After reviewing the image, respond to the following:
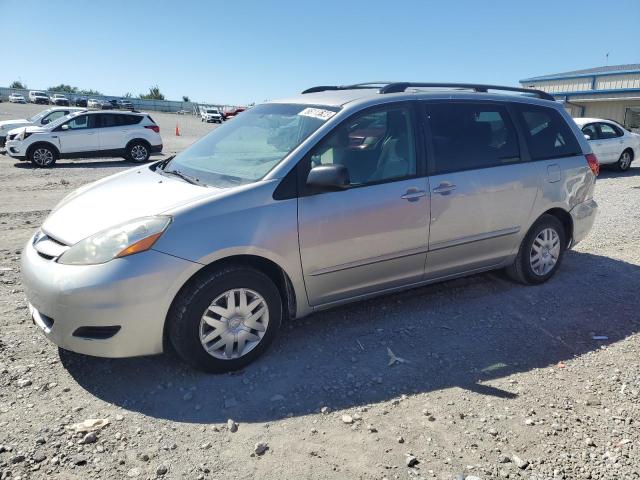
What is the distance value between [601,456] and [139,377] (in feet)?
9.17

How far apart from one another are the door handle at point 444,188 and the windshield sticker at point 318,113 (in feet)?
3.43

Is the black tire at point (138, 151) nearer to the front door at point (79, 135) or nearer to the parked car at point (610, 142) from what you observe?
the front door at point (79, 135)

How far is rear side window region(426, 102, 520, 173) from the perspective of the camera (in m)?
4.35

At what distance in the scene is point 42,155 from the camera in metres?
15.3

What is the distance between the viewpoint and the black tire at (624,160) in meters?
15.2

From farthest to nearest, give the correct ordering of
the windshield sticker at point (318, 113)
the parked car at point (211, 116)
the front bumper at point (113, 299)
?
1. the parked car at point (211, 116)
2. the windshield sticker at point (318, 113)
3. the front bumper at point (113, 299)

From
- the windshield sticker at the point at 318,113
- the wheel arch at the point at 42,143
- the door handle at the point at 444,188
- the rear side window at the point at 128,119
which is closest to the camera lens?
the windshield sticker at the point at 318,113

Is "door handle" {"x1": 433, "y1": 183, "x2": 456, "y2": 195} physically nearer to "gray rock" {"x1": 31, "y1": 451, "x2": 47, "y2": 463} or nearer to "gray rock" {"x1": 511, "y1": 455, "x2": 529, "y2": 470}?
"gray rock" {"x1": 511, "y1": 455, "x2": 529, "y2": 470}

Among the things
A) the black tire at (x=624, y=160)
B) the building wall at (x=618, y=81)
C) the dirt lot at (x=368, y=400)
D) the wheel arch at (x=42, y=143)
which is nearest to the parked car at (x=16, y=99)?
the wheel arch at (x=42, y=143)

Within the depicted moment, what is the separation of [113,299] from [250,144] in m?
1.72

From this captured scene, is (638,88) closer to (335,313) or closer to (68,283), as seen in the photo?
(335,313)

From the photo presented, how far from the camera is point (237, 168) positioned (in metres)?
3.90

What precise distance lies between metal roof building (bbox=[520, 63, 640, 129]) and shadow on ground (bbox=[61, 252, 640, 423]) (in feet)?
82.1

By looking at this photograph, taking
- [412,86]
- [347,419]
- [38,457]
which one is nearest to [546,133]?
[412,86]
